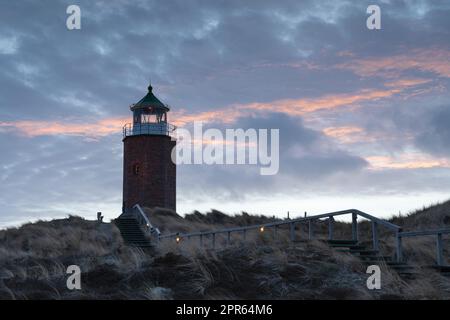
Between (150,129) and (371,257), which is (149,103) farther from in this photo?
(371,257)

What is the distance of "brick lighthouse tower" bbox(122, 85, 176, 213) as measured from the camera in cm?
4381

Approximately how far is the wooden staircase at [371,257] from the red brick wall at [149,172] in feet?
92.3

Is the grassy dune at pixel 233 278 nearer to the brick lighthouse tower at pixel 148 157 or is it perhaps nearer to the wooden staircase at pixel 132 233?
the wooden staircase at pixel 132 233

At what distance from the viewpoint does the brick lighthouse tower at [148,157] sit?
43.8 m

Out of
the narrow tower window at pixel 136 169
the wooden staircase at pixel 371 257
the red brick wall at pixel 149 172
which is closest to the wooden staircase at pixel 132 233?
the red brick wall at pixel 149 172

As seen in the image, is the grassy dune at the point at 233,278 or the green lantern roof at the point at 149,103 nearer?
the grassy dune at the point at 233,278

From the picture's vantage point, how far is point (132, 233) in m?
33.3

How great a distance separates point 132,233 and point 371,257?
2008cm

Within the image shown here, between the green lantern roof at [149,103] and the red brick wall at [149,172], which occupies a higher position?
the green lantern roof at [149,103]

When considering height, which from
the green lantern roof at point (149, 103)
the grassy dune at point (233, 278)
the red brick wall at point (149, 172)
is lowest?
the grassy dune at point (233, 278)

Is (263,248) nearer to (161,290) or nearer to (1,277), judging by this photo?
(161,290)

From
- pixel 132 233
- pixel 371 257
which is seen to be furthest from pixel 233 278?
pixel 132 233

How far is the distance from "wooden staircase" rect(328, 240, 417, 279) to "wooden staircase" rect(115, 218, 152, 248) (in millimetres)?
14229
